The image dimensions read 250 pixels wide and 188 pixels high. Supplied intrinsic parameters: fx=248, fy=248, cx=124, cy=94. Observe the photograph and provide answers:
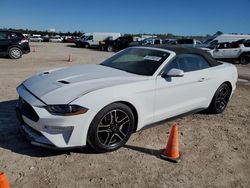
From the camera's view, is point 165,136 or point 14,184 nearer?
point 14,184

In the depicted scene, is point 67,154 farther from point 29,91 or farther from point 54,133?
point 29,91

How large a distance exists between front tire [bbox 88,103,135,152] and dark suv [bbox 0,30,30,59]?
1238cm

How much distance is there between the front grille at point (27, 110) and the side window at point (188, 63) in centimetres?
216

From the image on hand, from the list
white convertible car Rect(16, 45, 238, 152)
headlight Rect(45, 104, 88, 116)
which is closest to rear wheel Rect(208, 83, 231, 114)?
white convertible car Rect(16, 45, 238, 152)

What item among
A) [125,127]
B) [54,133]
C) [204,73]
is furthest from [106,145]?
[204,73]

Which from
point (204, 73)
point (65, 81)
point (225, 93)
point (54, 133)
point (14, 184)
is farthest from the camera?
point (225, 93)

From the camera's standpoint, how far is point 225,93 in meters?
5.52

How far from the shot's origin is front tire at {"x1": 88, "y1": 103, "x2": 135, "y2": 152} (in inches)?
133

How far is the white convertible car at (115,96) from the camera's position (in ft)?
10.5

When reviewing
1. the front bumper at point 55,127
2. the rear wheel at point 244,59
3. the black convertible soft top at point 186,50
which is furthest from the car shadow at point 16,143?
the rear wheel at point 244,59

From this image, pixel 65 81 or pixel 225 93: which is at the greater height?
pixel 65 81

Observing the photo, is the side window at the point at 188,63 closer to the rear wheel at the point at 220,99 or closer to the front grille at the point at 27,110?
the rear wheel at the point at 220,99

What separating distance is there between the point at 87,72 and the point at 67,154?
1.41m

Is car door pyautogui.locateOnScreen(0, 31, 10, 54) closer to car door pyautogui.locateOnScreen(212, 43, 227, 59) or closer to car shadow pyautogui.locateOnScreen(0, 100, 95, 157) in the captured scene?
car shadow pyautogui.locateOnScreen(0, 100, 95, 157)
